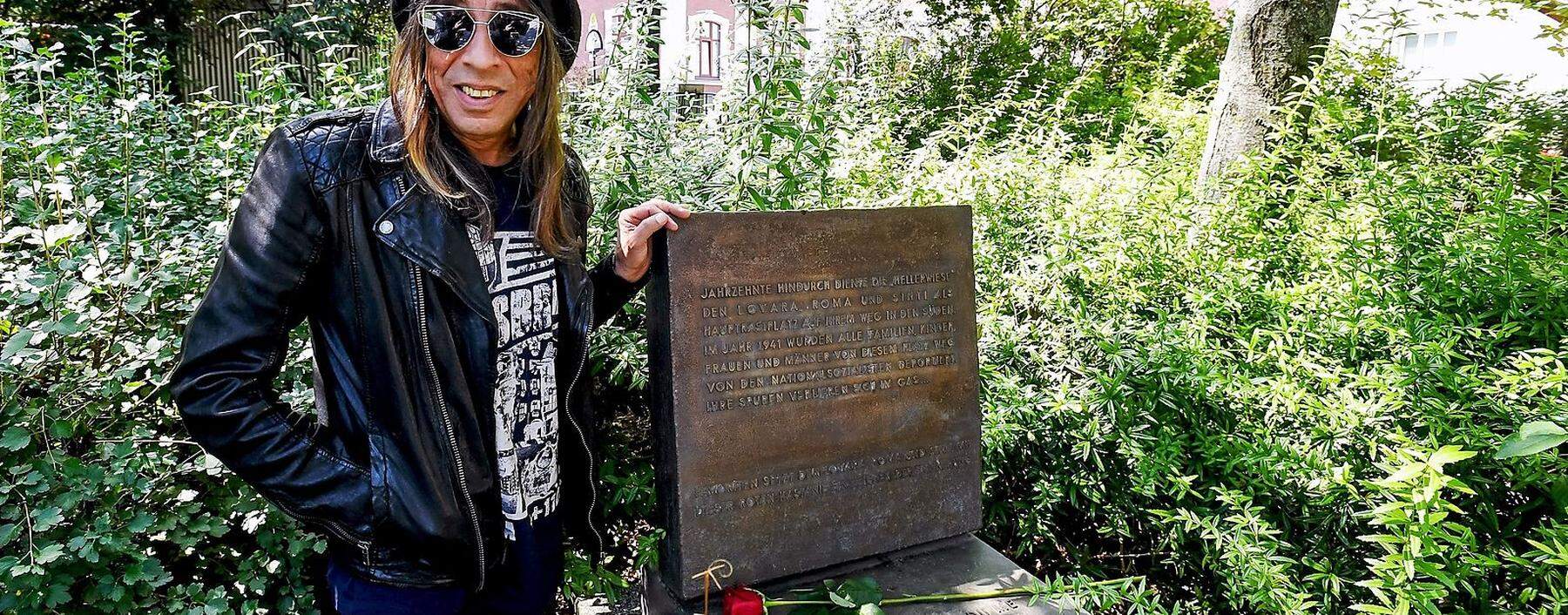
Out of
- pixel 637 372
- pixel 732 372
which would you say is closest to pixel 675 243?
pixel 732 372

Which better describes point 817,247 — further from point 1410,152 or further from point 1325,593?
point 1410,152

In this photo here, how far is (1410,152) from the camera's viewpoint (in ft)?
11.8

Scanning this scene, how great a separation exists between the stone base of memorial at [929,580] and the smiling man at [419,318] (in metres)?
0.55

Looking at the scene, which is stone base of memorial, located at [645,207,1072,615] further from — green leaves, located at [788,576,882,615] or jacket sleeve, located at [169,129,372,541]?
jacket sleeve, located at [169,129,372,541]

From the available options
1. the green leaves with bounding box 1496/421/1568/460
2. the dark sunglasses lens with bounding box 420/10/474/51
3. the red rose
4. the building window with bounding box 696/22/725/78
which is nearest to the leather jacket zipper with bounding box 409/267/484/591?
the dark sunglasses lens with bounding box 420/10/474/51

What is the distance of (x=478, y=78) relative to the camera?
1.92m

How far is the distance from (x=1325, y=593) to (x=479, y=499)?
2.19 metres

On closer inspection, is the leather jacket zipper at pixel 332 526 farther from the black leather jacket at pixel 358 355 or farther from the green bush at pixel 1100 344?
the green bush at pixel 1100 344

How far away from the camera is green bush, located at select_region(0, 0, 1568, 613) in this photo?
93.6 inches

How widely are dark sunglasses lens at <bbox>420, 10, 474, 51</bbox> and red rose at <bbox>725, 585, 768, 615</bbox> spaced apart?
4.59 feet

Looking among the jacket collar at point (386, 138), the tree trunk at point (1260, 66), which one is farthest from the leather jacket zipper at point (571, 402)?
the tree trunk at point (1260, 66)

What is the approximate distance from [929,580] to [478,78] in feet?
5.75

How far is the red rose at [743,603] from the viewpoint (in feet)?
7.57

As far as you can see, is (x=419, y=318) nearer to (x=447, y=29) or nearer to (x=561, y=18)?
(x=447, y=29)
